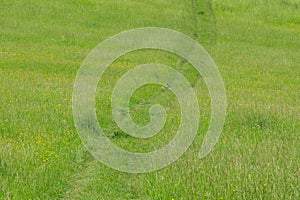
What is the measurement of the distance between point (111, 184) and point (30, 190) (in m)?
1.05

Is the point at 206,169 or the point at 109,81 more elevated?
the point at 206,169

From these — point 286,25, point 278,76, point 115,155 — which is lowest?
point 286,25

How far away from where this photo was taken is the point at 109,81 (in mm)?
14422

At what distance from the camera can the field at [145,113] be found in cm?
718

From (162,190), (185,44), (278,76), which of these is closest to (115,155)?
(162,190)

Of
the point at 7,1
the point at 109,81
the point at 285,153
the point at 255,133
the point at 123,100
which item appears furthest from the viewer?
the point at 7,1

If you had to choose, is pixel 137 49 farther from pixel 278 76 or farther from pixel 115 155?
pixel 115 155

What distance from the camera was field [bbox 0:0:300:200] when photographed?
718 centimetres

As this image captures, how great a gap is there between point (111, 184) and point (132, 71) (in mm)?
8169

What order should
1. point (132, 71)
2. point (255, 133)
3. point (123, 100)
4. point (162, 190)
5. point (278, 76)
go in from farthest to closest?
1. point (278, 76)
2. point (132, 71)
3. point (123, 100)
4. point (255, 133)
5. point (162, 190)

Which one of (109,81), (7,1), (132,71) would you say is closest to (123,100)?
(109,81)

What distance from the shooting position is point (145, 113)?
432 inches

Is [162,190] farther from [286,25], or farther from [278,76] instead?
[286,25]

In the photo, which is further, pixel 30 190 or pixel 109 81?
pixel 109 81
